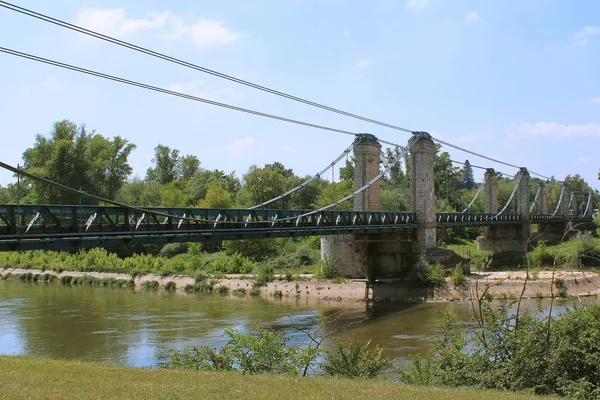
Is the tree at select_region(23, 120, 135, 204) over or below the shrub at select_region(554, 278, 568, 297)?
over

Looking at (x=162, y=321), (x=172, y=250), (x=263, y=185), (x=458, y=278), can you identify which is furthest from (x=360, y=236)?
(x=263, y=185)

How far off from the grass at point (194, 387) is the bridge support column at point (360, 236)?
21952 mm

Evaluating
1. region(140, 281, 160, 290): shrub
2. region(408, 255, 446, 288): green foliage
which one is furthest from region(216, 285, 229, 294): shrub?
region(408, 255, 446, 288): green foliage

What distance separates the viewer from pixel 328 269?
1268 inches

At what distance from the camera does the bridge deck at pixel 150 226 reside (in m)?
13.8

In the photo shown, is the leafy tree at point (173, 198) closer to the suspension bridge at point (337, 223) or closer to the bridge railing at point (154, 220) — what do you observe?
the suspension bridge at point (337, 223)

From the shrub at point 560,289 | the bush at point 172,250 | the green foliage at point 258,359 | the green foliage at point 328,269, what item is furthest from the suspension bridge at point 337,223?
the bush at point 172,250

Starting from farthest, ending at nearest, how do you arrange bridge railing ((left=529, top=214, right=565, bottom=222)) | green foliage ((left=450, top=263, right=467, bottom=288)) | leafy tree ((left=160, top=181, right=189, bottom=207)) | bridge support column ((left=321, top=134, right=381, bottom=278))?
1. leafy tree ((left=160, top=181, right=189, bottom=207))
2. bridge railing ((left=529, top=214, right=565, bottom=222))
3. bridge support column ((left=321, top=134, right=381, bottom=278))
4. green foliage ((left=450, top=263, right=467, bottom=288))

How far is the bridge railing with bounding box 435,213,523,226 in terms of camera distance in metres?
37.5

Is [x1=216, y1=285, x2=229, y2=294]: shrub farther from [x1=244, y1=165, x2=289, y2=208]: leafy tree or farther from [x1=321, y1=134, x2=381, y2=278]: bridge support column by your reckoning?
[x1=244, y1=165, x2=289, y2=208]: leafy tree

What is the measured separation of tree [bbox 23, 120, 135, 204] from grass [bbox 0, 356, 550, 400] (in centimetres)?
4261

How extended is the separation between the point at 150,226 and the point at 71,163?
121 feet

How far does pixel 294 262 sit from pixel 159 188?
30017 millimetres

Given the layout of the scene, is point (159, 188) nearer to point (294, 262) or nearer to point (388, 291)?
point (294, 262)
